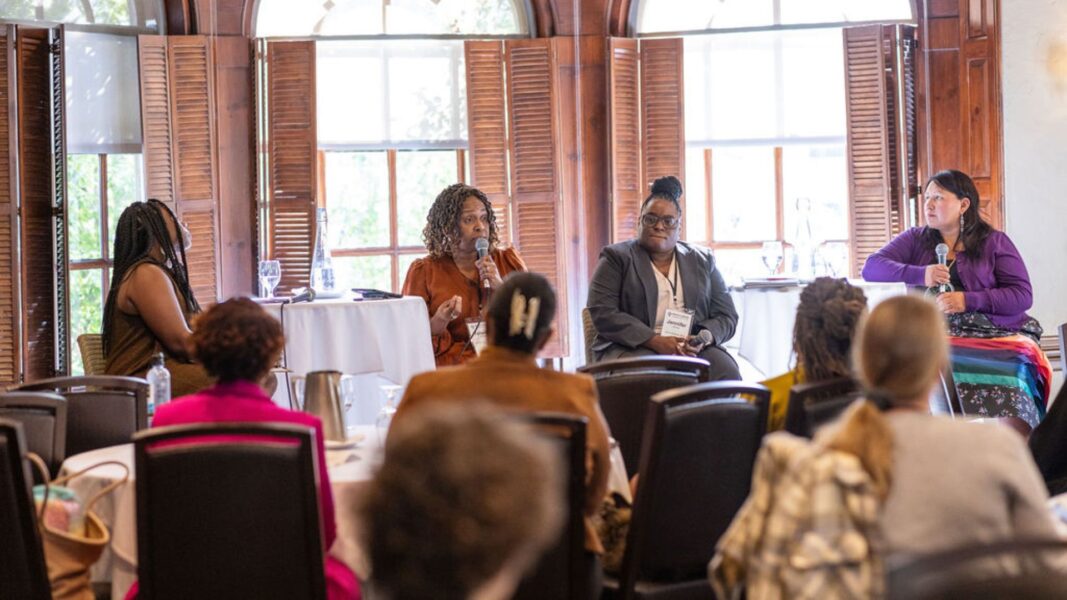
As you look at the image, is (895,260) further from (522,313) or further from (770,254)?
(522,313)

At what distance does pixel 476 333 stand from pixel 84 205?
102 inches

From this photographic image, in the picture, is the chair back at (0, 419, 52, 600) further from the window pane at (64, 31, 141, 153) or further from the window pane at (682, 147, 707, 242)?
the window pane at (682, 147, 707, 242)

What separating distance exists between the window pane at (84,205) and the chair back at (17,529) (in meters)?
4.27

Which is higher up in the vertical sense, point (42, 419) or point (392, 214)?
point (392, 214)

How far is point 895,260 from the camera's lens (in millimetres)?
6117

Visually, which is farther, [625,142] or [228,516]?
[625,142]

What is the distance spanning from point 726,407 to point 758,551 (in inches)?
42.9

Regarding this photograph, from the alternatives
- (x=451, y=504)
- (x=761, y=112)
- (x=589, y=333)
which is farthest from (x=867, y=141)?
(x=451, y=504)

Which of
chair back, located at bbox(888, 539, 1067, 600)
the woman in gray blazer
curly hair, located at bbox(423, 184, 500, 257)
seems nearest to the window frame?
curly hair, located at bbox(423, 184, 500, 257)

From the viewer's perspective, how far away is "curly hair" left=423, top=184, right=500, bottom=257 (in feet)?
18.6

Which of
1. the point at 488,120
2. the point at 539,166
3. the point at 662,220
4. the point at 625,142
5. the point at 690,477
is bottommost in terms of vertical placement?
the point at 690,477

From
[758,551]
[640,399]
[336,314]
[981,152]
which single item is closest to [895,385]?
[758,551]

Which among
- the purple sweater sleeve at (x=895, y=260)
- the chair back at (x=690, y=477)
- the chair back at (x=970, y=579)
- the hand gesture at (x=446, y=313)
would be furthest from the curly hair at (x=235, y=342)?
the purple sweater sleeve at (x=895, y=260)

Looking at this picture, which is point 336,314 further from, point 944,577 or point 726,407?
point 944,577
